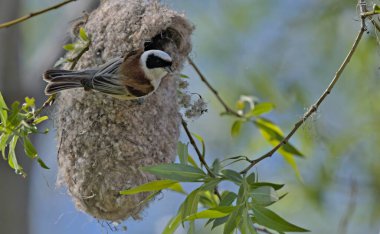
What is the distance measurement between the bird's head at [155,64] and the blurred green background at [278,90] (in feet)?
3.48

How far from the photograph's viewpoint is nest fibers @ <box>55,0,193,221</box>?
2508mm

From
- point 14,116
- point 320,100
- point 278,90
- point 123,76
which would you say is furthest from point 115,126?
point 278,90

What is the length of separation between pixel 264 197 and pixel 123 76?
68cm

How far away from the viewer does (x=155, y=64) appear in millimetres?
2467

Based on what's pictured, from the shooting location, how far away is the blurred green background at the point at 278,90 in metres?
4.11

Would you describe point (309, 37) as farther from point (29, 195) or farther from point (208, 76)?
point (29, 195)

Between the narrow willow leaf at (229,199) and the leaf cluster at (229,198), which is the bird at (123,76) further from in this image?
the narrow willow leaf at (229,199)

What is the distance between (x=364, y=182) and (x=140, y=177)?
238 centimetres

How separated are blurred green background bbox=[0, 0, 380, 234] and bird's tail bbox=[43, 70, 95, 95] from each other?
101 centimetres

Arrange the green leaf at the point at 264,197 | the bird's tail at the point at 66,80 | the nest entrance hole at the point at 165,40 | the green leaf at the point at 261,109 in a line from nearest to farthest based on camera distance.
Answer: the green leaf at the point at 264,197
the bird's tail at the point at 66,80
the nest entrance hole at the point at 165,40
the green leaf at the point at 261,109

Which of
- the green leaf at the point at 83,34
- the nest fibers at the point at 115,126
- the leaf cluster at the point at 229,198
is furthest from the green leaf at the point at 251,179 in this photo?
the green leaf at the point at 83,34

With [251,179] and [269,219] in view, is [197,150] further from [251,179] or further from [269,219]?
[269,219]

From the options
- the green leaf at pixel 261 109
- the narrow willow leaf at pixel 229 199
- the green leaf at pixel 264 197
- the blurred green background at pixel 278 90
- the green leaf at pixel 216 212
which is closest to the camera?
the green leaf at pixel 216 212

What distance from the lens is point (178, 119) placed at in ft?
8.79
